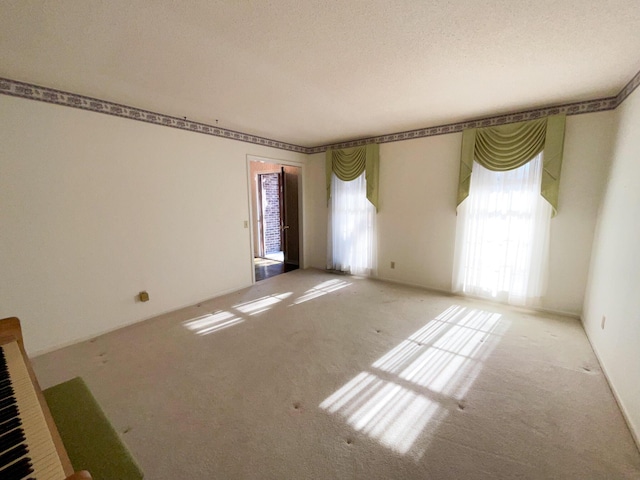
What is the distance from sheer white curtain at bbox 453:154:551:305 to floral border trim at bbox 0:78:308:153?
11.3 ft

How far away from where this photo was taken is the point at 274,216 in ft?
22.2

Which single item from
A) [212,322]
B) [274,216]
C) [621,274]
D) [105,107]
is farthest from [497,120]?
[274,216]

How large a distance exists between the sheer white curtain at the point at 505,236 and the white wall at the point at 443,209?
136 mm

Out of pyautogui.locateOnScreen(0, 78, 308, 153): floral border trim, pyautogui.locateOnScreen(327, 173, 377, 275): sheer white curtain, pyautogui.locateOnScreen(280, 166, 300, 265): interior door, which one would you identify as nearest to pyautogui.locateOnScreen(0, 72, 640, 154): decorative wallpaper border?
pyautogui.locateOnScreen(0, 78, 308, 153): floral border trim

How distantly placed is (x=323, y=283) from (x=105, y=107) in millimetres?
3532

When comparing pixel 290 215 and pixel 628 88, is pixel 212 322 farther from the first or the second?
pixel 628 88

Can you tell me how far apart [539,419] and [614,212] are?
1971 mm

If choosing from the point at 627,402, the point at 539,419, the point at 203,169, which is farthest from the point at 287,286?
the point at 627,402

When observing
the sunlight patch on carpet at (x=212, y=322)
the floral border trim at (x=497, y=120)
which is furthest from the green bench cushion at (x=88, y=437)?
the floral border trim at (x=497, y=120)

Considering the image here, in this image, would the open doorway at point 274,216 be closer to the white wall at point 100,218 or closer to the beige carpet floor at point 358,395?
the white wall at point 100,218

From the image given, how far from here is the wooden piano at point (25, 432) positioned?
68 cm

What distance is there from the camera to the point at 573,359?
230cm

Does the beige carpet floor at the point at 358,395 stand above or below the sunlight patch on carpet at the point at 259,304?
below

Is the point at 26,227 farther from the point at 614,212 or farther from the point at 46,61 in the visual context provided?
the point at 614,212
